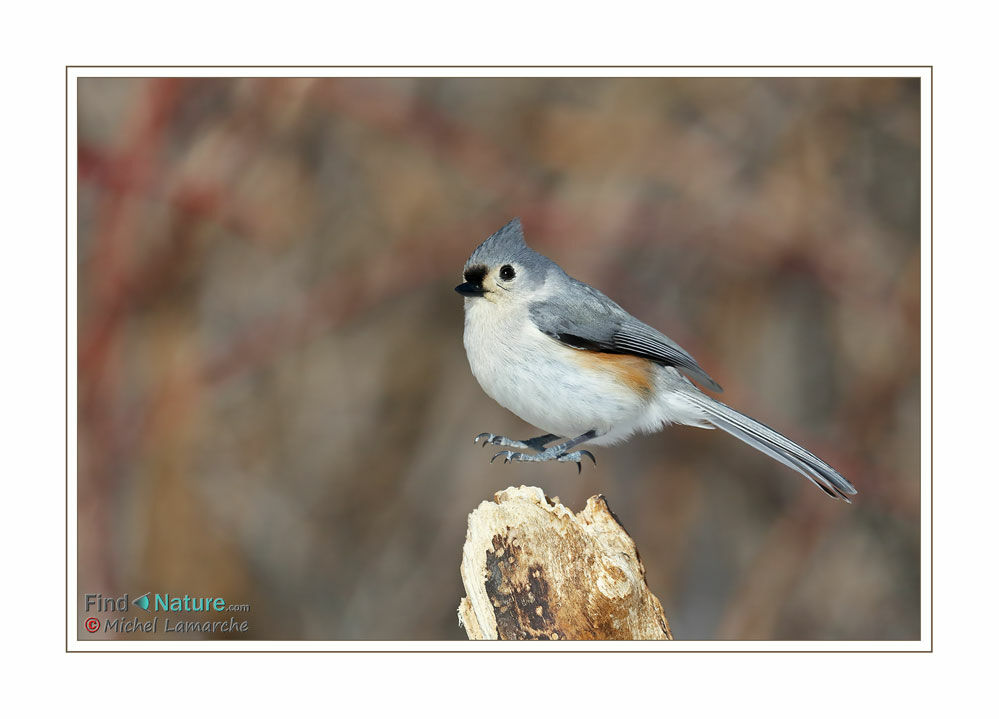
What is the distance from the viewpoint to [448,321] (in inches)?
143

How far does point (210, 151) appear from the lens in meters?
3.27

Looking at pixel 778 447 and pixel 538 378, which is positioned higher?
pixel 538 378

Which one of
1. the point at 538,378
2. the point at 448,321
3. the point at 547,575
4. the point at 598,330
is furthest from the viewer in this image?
the point at 448,321

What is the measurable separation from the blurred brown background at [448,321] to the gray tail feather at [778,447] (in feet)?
2.48

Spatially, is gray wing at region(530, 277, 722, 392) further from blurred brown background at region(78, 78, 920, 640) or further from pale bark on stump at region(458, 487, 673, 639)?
blurred brown background at region(78, 78, 920, 640)

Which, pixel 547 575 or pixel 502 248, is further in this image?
pixel 502 248

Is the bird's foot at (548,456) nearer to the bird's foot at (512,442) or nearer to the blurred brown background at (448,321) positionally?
the bird's foot at (512,442)

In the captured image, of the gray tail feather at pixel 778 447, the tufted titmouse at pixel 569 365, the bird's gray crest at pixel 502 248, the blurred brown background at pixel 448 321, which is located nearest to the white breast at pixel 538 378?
the tufted titmouse at pixel 569 365

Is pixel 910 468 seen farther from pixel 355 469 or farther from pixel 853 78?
pixel 355 469

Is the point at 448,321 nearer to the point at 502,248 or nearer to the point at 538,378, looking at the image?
the point at 502,248

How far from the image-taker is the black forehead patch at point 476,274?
94.3 inches

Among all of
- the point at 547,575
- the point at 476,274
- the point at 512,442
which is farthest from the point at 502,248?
the point at 547,575

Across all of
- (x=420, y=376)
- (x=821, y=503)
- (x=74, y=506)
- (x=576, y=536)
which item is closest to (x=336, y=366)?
(x=420, y=376)

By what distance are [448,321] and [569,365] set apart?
1373mm
